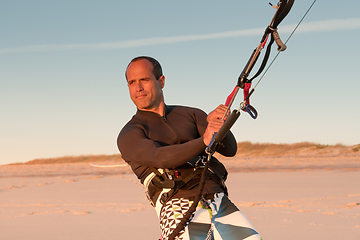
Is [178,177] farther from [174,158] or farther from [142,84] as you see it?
[142,84]

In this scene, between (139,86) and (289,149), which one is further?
(289,149)

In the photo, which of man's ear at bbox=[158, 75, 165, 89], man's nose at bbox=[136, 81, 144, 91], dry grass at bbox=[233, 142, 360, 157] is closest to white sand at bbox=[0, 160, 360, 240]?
man's ear at bbox=[158, 75, 165, 89]

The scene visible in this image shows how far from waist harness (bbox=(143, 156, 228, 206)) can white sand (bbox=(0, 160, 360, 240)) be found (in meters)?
3.55

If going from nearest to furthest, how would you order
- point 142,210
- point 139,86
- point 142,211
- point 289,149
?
point 139,86 → point 142,211 → point 142,210 → point 289,149

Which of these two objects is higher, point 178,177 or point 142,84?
point 142,84

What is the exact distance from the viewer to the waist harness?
2713mm

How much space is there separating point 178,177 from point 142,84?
0.65 meters

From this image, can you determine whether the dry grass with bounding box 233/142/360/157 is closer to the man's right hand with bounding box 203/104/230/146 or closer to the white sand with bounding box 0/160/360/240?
the white sand with bounding box 0/160/360/240

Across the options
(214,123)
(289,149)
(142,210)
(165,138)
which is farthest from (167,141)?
(289,149)

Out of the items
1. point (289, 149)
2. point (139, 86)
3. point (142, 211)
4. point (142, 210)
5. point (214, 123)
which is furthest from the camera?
point (289, 149)

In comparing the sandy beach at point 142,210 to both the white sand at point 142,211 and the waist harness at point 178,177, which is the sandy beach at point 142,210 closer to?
the white sand at point 142,211

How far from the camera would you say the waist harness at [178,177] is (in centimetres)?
271

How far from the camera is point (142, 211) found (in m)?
8.49

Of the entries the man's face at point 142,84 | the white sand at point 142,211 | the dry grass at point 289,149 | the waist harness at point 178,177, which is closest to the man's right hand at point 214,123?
the waist harness at point 178,177
